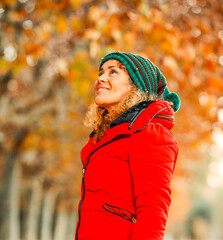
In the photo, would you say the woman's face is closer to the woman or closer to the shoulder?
the woman

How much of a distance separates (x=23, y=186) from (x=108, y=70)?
996 inches

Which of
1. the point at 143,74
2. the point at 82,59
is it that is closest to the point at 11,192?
the point at 82,59

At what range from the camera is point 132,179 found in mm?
2258

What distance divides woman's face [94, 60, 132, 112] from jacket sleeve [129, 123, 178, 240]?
1.55ft

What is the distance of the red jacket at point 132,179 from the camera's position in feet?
6.95

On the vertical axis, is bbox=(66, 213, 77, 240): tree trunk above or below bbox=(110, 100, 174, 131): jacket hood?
above

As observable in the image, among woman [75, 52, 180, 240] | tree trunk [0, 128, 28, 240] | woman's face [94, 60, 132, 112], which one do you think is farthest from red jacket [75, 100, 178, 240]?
tree trunk [0, 128, 28, 240]

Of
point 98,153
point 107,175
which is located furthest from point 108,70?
point 107,175

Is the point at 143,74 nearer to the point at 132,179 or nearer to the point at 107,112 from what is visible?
the point at 107,112

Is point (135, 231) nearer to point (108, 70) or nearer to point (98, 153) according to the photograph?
point (98, 153)

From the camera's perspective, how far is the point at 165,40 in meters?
5.61

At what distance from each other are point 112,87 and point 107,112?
13.9 inches

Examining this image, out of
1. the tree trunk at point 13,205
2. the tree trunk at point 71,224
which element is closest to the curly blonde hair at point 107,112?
the tree trunk at point 13,205

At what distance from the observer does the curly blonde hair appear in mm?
2617
